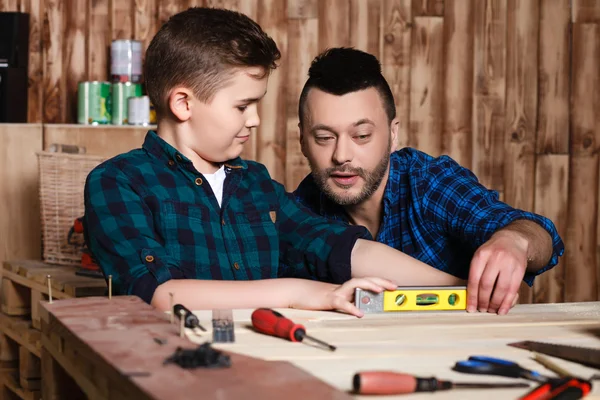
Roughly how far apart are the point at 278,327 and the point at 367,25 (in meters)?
3.02

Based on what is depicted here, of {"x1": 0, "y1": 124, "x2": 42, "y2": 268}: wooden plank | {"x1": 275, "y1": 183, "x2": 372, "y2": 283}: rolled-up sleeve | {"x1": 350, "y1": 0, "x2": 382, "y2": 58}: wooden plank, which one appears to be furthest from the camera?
{"x1": 350, "y1": 0, "x2": 382, "y2": 58}: wooden plank

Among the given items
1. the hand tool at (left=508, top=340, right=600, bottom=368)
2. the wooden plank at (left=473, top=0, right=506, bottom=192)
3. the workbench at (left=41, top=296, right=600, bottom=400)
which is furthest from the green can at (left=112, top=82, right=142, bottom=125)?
the hand tool at (left=508, top=340, right=600, bottom=368)

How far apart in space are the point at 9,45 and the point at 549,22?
7.83ft

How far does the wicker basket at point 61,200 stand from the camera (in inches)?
125

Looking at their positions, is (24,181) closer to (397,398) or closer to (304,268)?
(304,268)

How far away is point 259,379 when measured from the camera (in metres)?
0.90

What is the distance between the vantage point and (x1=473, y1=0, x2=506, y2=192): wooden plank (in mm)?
4176

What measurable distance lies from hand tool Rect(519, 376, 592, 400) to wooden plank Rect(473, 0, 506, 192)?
3.29 meters

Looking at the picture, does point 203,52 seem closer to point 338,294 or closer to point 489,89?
point 338,294

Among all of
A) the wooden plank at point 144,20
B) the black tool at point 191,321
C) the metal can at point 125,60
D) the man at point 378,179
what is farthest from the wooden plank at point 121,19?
the black tool at point 191,321

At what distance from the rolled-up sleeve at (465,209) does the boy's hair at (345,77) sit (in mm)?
235

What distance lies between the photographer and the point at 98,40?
3.78 m

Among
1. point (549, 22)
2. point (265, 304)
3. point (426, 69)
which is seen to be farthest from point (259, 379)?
point (549, 22)

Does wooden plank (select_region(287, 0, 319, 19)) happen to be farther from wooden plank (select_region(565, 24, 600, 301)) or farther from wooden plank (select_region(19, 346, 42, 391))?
wooden plank (select_region(19, 346, 42, 391))
